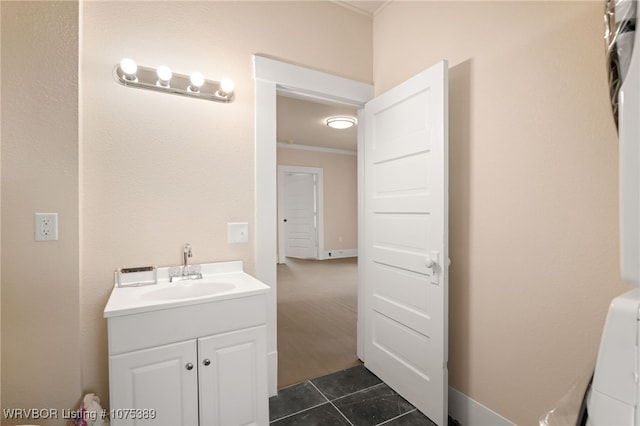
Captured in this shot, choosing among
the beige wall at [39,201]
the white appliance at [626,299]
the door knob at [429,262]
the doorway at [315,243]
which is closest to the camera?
the white appliance at [626,299]

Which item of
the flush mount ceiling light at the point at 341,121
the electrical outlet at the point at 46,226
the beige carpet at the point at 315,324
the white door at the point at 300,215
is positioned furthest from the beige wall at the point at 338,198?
the electrical outlet at the point at 46,226

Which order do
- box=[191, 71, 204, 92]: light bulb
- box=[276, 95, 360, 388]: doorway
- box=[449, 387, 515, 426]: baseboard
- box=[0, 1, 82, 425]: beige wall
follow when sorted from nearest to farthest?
1. box=[0, 1, 82, 425]: beige wall
2. box=[449, 387, 515, 426]: baseboard
3. box=[191, 71, 204, 92]: light bulb
4. box=[276, 95, 360, 388]: doorway

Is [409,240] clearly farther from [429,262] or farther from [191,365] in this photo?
[191,365]

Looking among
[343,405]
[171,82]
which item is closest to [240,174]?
[171,82]

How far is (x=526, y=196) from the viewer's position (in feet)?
4.55

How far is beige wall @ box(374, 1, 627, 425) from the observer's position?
1.17 metres

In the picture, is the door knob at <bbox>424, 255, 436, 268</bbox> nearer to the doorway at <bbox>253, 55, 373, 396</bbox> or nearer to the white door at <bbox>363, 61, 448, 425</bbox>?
the white door at <bbox>363, 61, 448, 425</bbox>

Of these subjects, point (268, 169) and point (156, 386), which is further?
point (268, 169)

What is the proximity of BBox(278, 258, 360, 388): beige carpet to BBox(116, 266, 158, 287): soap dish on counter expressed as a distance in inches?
43.4

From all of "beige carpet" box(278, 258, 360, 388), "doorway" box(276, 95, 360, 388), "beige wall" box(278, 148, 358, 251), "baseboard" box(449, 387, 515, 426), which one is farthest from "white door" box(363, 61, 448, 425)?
"beige wall" box(278, 148, 358, 251)

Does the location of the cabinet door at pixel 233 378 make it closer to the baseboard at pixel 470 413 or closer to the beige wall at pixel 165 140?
the beige wall at pixel 165 140

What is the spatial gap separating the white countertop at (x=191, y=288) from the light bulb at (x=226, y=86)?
40.1 inches

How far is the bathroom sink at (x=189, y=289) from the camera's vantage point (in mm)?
1573

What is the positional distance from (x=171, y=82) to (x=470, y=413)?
2.43m
